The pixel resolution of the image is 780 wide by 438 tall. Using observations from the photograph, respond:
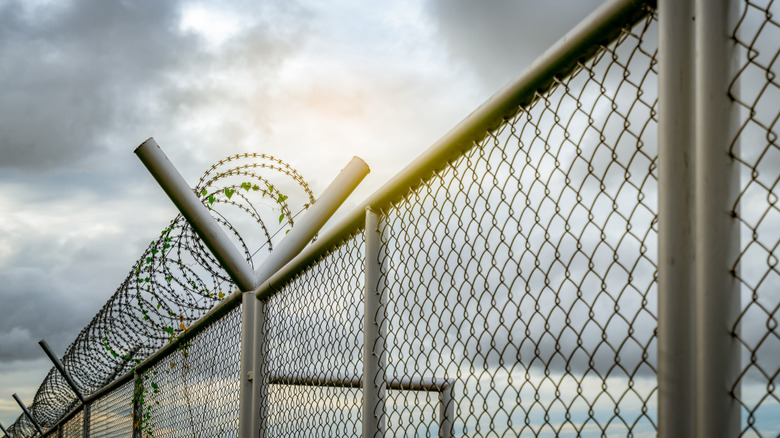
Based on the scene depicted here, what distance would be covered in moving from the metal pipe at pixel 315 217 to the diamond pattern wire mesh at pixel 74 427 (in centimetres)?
674

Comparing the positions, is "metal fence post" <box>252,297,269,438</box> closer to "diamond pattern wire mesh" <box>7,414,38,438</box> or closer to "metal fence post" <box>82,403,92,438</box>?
"metal fence post" <box>82,403,92,438</box>

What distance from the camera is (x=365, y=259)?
115 inches

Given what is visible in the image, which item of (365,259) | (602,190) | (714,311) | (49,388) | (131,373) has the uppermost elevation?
(49,388)

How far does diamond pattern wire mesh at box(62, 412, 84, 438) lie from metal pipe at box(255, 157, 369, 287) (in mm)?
6738

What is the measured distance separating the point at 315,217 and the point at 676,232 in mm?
2966

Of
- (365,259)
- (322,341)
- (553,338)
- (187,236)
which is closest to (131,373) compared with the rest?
(187,236)

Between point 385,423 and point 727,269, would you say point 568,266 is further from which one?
point 385,423

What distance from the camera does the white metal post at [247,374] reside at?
410 centimetres

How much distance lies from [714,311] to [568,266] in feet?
1.14

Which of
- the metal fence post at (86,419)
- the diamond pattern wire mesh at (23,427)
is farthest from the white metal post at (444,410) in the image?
the diamond pattern wire mesh at (23,427)

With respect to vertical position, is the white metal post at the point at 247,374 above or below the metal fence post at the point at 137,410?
below

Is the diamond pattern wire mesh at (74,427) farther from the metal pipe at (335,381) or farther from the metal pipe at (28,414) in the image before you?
the metal pipe at (335,381)

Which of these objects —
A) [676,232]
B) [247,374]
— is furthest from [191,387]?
[676,232]

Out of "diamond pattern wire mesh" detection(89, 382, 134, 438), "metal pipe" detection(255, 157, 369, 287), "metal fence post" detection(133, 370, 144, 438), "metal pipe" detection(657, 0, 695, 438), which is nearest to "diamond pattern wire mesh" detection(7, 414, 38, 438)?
"diamond pattern wire mesh" detection(89, 382, 134, 438)
